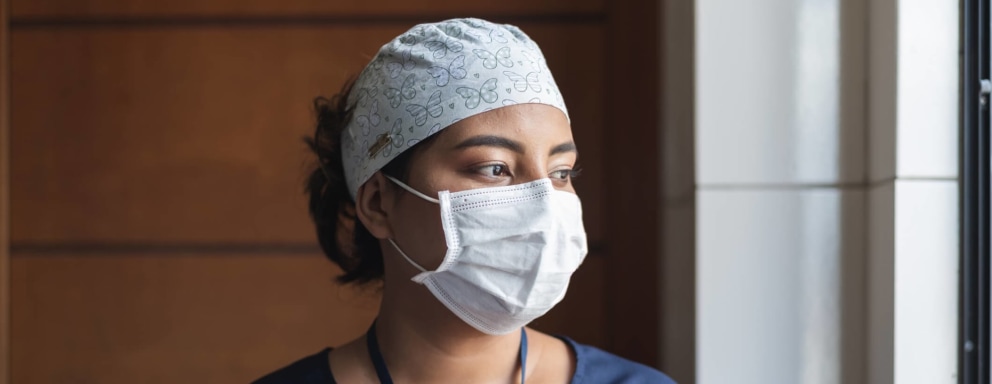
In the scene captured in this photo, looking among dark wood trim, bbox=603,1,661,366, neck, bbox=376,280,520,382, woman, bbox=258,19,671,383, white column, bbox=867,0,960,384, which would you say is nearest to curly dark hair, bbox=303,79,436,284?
woman, bbox=258,19,671,383

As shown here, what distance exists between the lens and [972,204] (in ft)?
5.59

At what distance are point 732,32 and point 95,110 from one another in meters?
1.66

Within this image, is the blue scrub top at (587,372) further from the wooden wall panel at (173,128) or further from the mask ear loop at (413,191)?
the wooden wall panel at (173,128)

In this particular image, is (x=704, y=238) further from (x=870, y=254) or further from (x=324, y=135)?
(x=324, y=135)

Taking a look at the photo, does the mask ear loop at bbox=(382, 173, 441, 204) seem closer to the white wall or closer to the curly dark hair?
the curly dark hair

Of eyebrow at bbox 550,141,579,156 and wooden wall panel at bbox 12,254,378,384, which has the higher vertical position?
eyebrow at bbox 550,141,579,156

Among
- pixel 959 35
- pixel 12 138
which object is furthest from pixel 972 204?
pixel 12 138

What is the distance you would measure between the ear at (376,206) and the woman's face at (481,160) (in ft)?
0.15

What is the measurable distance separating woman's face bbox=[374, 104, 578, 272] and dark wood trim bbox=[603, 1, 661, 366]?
43.4 inches

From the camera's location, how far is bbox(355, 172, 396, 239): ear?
1581 millimetres

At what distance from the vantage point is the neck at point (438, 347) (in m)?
1.58

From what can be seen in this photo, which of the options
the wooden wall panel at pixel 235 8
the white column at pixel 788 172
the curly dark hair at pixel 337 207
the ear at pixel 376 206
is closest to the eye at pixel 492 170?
the ear at pixel 376 206

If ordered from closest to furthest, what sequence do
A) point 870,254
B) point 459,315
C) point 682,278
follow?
point 459,315
point 870,254
point 682,278

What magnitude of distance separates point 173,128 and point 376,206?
131 cm
